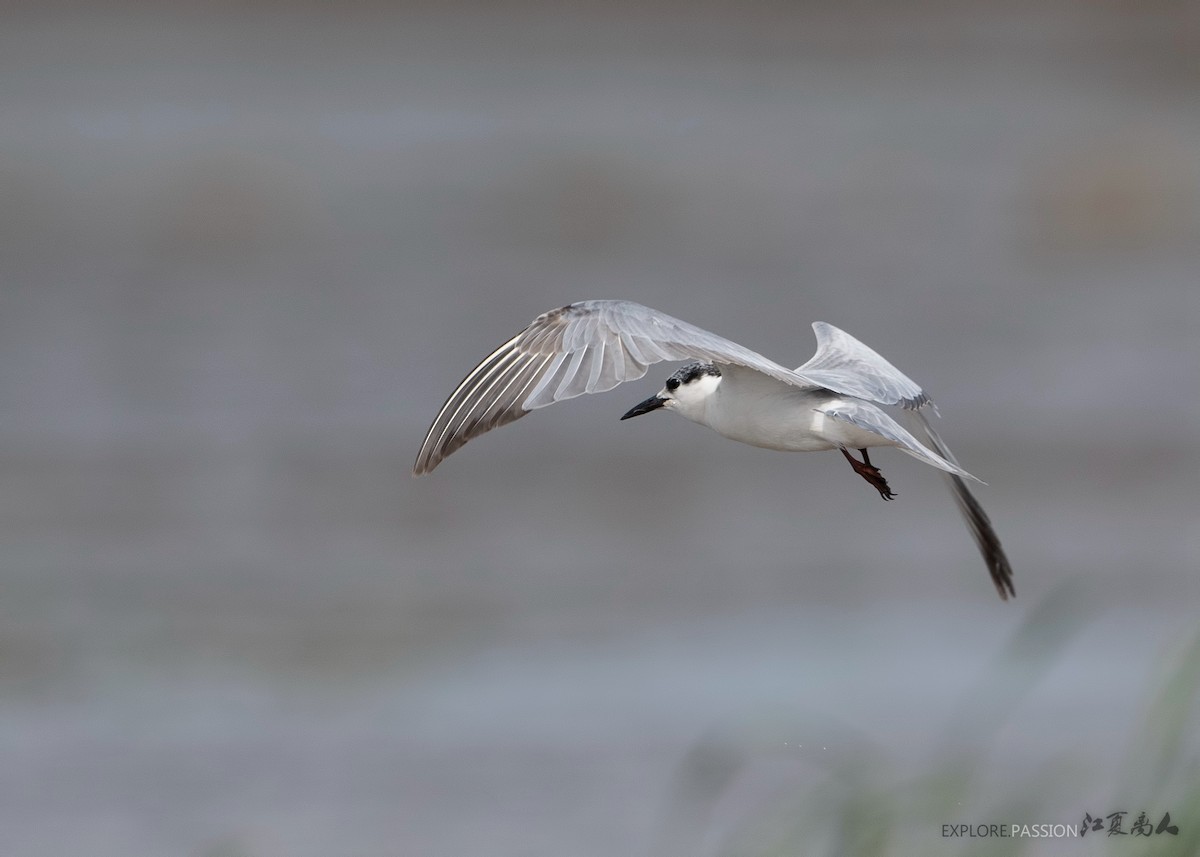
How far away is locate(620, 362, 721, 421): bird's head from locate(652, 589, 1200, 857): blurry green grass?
0.62 meters

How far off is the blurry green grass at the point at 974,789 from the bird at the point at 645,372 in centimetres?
35

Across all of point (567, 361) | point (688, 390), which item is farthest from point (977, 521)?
point (567, 361)

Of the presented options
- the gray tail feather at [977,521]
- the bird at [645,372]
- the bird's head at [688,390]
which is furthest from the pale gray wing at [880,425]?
the gray tail feather at [977,521]

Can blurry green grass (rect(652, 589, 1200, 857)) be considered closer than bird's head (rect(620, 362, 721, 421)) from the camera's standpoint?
Yes

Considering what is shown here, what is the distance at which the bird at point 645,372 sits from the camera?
237 cm

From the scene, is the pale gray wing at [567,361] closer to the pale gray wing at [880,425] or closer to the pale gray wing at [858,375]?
the pale gray wing at [880,425]

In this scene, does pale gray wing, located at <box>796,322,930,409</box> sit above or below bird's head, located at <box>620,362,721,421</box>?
above

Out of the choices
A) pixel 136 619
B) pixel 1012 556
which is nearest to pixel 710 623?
pixel 1012 556

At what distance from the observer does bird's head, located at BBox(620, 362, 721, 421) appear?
9.56 feet

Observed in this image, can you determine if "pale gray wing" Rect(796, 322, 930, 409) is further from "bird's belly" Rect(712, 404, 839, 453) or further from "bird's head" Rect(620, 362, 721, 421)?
"bird's head" Rect(620, 362, 721, 421)

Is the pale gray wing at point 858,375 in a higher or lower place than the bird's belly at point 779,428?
higher

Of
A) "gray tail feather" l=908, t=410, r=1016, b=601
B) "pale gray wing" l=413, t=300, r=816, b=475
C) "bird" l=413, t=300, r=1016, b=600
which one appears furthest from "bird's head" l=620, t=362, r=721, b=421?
"gray tail feather" l=908, t=410, r=1016, b=601

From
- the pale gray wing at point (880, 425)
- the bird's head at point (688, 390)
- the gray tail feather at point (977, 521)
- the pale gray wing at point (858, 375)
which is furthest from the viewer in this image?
the gray tail feather at point (977, 521)

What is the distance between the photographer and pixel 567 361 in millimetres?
2531
